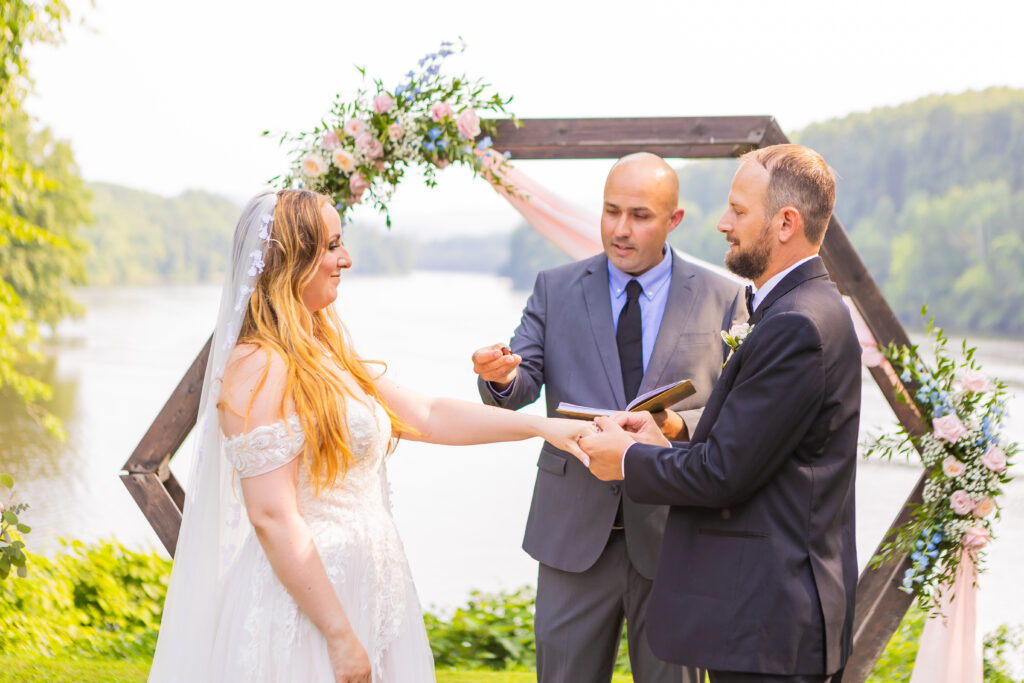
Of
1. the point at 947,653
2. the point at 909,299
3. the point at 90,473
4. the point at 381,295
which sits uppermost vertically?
the point at 909,299

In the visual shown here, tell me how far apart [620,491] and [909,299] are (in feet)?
70.5

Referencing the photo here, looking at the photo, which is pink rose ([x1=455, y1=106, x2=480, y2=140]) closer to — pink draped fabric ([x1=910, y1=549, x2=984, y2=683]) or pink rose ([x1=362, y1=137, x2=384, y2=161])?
pink rose ([x1=362, y1=137, x2=384, y2=161])

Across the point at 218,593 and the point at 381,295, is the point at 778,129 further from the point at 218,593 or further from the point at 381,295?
the point at 381,295

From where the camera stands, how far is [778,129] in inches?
148

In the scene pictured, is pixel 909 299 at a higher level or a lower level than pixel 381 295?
higher

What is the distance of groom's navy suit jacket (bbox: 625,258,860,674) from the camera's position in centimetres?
192

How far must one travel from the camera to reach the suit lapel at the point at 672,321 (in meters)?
2.79

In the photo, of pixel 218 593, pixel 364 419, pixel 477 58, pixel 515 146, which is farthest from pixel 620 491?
pixel 477 58

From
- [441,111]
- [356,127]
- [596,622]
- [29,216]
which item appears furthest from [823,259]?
[29,216]

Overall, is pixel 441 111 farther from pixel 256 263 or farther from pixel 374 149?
pixel 256 263

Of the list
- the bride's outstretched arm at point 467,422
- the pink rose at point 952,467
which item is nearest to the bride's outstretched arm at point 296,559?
the bride's outstretched arm at point 467,422

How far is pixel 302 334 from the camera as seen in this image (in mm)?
2098

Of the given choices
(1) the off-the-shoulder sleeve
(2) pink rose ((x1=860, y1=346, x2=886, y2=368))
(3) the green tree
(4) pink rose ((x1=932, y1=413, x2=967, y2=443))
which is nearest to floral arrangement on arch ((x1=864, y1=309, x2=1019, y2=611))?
(4) pink rose ((x1=932, y1=413, x2=967, y2=443))

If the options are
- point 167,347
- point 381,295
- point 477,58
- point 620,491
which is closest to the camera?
point 620,491
